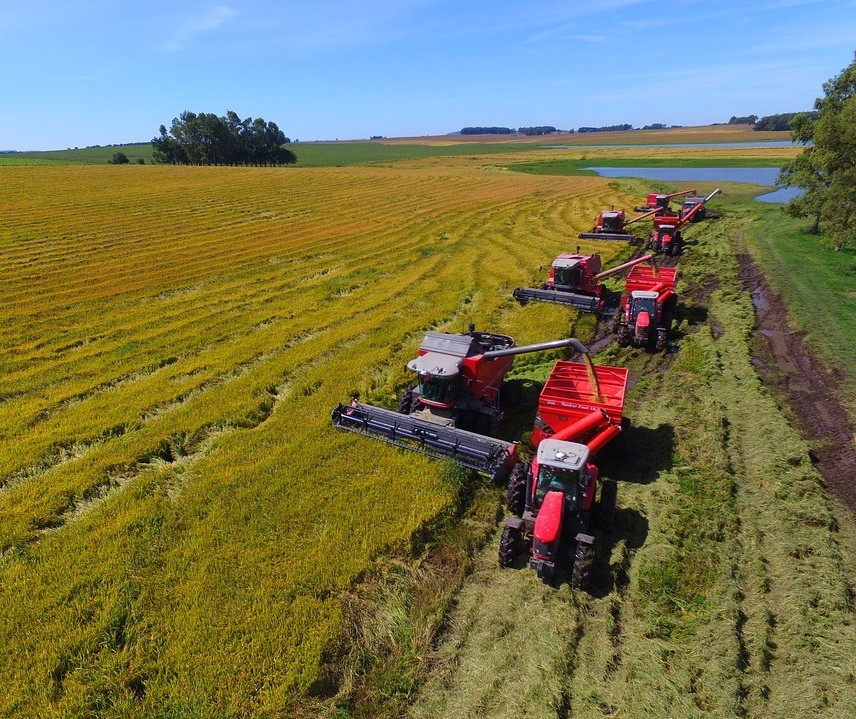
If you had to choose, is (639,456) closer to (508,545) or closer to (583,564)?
(583,564)

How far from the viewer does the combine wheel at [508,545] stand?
7363 millimetres

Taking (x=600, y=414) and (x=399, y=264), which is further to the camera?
(x=399, y=264)

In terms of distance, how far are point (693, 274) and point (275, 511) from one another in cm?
2162

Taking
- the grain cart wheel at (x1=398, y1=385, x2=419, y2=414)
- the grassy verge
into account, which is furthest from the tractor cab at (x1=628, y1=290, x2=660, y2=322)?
the grain cart wheel at (x1=398, y1=385, x2=419, y2=414)

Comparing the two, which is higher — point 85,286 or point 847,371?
point 85,286

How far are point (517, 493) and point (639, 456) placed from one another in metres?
3.42

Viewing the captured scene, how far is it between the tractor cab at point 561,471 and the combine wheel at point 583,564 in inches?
26.9

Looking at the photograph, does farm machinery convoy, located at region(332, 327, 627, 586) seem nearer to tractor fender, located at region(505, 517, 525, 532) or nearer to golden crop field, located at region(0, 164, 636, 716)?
tractor fender, located at region(505, 517, 525, 532)

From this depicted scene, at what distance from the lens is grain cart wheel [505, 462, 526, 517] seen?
26.8ft

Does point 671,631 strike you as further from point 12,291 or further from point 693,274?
point 12,291

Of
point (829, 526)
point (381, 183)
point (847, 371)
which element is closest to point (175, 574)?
point (829, 526)

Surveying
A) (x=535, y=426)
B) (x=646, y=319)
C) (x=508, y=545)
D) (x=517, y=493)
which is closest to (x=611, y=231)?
(x=646, y=319)

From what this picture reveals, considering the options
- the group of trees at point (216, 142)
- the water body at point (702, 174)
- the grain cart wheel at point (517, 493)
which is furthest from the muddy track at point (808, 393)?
the group of trees at point (216, 142)

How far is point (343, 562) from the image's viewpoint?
293 inches
